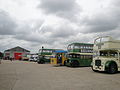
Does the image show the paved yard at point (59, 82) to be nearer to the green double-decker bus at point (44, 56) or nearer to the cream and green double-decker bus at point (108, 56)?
the cream and green double-decker bus at point (108, 56)

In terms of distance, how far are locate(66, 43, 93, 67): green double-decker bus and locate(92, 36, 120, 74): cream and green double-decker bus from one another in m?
7.23

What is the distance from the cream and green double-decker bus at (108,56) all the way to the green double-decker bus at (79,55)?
7.23 metres

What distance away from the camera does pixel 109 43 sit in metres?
14.0

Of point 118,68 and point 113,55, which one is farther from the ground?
point 113,55

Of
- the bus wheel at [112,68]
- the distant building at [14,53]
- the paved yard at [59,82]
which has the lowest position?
the paved yard at [59,82]

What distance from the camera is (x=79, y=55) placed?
22.8m

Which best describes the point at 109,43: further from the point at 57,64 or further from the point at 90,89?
the point at 57,64

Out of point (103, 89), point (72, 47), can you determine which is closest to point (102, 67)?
point (103, 89)

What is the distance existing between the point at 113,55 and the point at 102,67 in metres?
1.73

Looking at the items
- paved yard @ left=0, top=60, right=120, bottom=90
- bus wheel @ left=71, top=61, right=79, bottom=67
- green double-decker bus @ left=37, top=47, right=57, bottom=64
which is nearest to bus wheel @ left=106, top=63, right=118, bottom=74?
paved yard @ left=0, top=60, right=120, bottom=90

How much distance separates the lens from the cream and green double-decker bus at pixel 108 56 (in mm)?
13961

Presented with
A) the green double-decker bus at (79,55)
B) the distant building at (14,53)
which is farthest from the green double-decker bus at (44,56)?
the distant building at (14,53)

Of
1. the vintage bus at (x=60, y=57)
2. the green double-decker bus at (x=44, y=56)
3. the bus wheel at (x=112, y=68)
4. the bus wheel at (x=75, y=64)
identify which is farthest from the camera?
the green double-decker bus at (x=44, y=56)

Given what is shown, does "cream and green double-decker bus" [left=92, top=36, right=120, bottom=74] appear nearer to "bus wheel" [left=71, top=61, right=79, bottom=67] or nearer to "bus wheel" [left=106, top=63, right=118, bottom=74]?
"bus wheel" [left=106, top=63, right=118, bottom=74]
